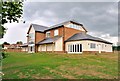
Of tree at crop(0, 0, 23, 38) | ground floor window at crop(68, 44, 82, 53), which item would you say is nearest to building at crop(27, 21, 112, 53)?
ground floor window at crop(68, 44, 82, 53)

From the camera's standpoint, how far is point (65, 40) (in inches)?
1908

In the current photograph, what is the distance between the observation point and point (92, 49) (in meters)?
44.2

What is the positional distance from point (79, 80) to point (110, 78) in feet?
9.62

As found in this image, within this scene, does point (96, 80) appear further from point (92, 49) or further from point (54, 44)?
point (54, 44)

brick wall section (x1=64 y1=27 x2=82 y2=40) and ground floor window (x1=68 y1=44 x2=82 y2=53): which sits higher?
brick wall section (x1=64 y1=27 x2=82 y2=40)

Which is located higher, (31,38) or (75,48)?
(31,38)

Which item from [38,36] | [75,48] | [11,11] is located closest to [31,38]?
[38,36]

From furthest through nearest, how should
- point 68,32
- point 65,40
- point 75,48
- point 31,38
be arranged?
point 31,38 < point 68,32 < point 65,40 < point 75,48

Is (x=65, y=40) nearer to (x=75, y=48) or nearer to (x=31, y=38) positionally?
(x=75, y=48)

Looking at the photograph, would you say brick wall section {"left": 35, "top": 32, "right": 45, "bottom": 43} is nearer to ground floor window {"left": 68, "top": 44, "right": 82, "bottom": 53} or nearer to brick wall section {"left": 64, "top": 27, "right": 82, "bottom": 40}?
brick wall section {"left": 64, "top": 27, "right": 82, "bottom": 40}

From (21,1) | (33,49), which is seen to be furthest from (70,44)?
(21,1)

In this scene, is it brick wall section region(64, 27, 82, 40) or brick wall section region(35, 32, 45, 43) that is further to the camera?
brick wall section region(35, 32, 45, 43)

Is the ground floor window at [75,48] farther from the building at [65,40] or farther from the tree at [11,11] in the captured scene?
the tree at [11,11]

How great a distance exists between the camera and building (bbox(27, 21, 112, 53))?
44.0m
